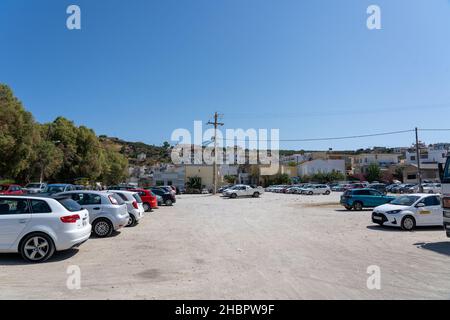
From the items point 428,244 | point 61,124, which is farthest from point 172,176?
point 428,244

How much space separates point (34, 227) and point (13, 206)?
31.5 inches

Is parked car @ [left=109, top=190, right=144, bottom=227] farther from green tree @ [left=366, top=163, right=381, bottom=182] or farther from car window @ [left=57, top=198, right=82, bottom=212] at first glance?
green tree @ [left=366, top=163, right=381, bottom=182]

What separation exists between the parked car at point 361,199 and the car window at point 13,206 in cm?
2128

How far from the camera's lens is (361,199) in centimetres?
2589

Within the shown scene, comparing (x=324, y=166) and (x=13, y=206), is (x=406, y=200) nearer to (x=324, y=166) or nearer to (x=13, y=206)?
(x=13, y=206)

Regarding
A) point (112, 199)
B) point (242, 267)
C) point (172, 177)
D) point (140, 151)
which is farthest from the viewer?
point (140, 151)

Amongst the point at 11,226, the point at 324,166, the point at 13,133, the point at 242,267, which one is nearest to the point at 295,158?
the point at 324,166

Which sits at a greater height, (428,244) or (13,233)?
(13,233)

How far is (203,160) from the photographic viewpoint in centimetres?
9344

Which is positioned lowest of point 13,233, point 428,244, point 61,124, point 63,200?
point 428,244

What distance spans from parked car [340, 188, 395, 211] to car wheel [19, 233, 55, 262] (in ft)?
68.7

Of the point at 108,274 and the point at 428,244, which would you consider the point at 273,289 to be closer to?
the point at 108,274

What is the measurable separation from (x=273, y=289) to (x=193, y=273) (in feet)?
6.40
